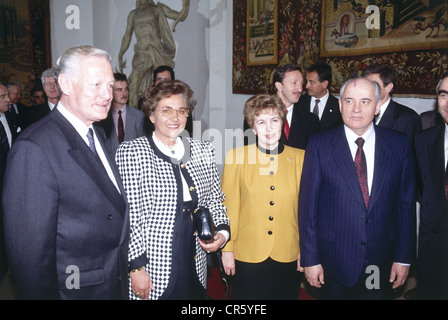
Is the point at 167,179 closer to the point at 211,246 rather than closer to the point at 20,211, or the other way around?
the point at 211,246

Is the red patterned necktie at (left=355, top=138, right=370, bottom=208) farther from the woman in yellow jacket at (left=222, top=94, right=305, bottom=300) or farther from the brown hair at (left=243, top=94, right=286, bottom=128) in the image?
the brown hair at (left=243, top=94, right=286, bottom=128)

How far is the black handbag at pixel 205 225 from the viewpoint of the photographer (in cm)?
187

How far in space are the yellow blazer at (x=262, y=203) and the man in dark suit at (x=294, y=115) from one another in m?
1.04

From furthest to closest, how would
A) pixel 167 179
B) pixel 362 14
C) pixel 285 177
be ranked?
1. pixel 362 14
2. pixel 285 177
3. pixel 167 179

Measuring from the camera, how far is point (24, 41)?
7.67 meters

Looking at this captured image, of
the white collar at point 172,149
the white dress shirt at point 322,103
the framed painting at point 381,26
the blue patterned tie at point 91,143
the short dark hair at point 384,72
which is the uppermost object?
the framed painting at point 381,26

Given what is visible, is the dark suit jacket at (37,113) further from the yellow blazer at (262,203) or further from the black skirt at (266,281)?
the black skirt at (266,281)

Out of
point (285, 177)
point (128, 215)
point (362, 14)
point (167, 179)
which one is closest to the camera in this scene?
point (128, 215)

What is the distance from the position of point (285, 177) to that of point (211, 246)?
58 cm

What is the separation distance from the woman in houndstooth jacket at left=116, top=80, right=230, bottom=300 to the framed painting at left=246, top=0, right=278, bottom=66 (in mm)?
3443

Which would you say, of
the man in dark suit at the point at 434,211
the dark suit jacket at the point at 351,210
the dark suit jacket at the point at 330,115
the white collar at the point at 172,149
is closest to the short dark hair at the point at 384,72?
the dark suit jacket at the point at 330,115

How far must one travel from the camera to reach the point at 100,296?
61.9 inches

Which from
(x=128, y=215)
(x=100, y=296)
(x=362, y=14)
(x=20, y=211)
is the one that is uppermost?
(x=362, y=14)
